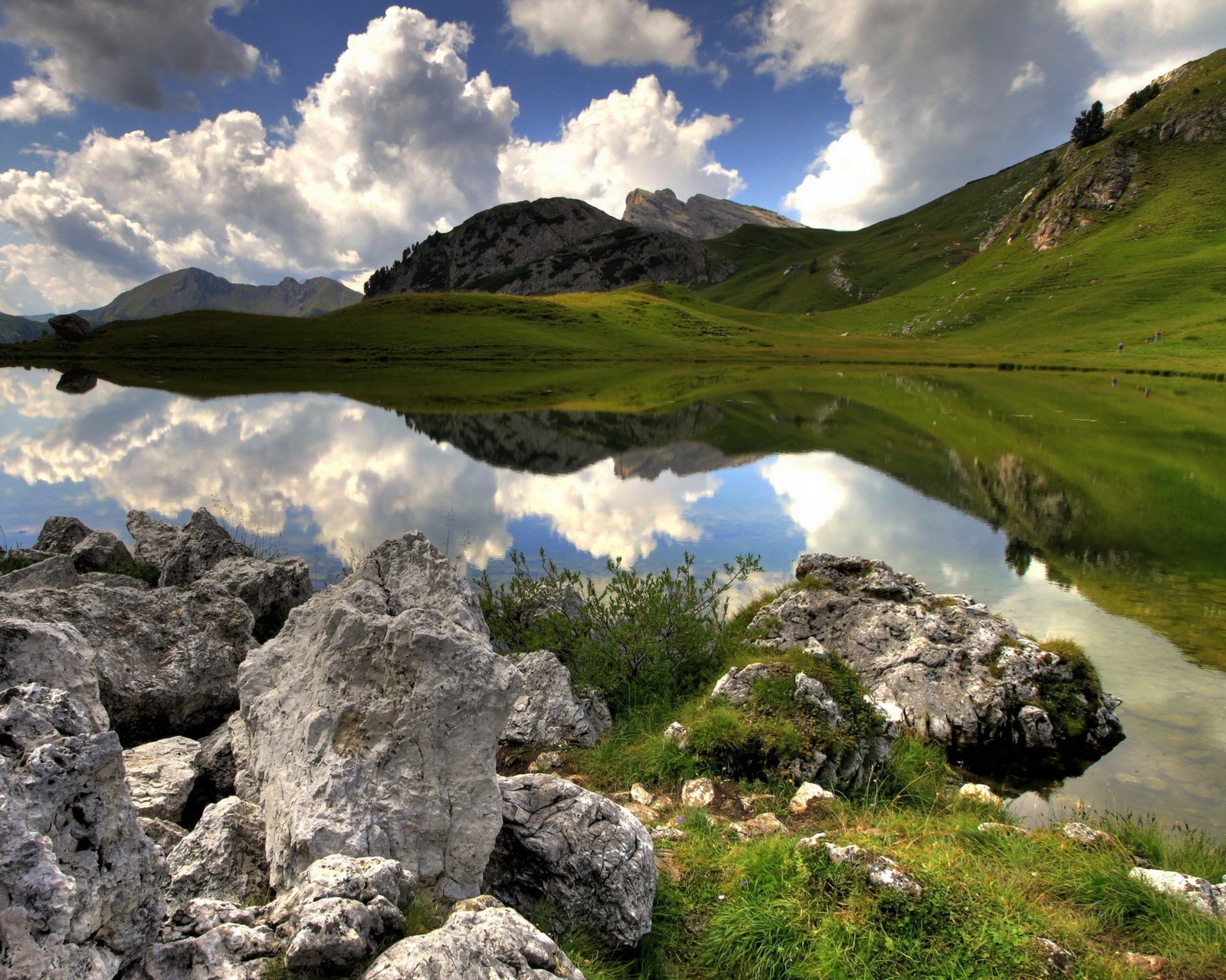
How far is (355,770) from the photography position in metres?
6.07

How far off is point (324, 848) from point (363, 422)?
50056 millimetres

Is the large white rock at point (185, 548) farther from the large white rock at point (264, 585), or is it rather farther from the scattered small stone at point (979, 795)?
the scattered small stone at point (979, 795)

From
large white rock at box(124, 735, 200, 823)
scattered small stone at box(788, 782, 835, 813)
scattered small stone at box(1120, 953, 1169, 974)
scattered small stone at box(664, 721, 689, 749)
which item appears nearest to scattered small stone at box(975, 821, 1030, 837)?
scattered small stone at box(788, 782, 835, 813)

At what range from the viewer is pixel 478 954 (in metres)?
4.35

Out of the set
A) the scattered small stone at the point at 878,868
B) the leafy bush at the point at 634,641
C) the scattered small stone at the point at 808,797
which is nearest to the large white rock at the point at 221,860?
the scattered small stone at the point at 878,868

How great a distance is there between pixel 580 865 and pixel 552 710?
207 inches

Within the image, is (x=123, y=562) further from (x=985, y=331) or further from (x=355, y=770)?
(x=985, y=331)

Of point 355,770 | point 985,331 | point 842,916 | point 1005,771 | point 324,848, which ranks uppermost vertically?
point 985,331

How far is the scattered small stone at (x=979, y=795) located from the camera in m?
9.94

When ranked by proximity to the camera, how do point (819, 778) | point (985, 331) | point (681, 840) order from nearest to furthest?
point (681, 840), point (819, 778), point (985, 331)

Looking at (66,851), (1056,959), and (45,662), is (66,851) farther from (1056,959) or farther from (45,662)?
(1056,959)

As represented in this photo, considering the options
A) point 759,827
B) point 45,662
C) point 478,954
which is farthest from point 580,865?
point 45,662

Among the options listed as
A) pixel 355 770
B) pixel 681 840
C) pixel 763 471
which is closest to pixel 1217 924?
pixel 681 840

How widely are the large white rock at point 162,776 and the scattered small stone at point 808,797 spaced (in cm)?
764
